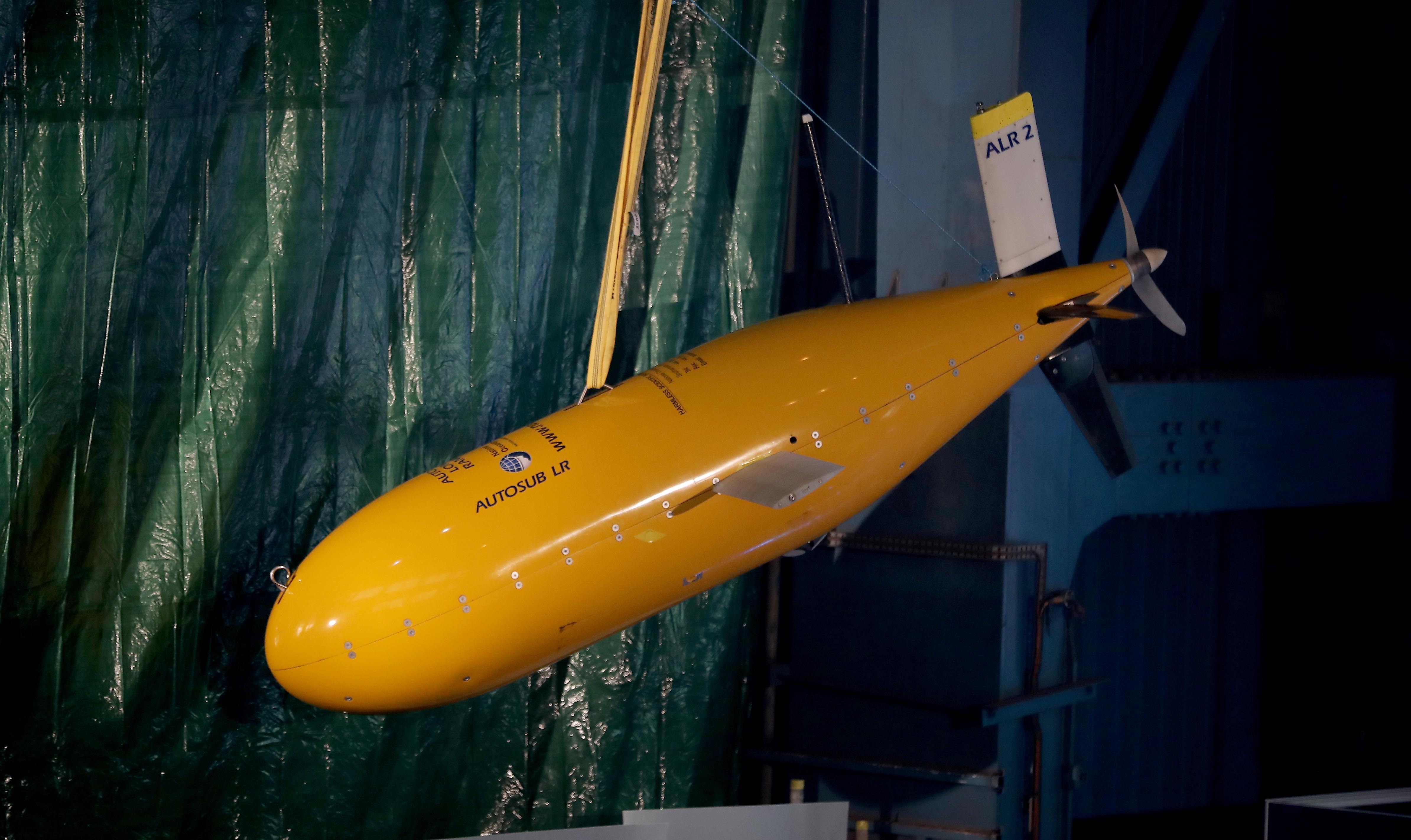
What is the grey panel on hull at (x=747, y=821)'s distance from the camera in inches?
116

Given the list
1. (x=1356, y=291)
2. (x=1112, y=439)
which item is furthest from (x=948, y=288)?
(x=1356, y=291)

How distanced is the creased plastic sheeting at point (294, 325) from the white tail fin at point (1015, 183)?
90 centimetres

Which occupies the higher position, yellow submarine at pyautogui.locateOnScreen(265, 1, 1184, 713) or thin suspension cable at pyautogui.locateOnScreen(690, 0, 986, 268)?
thin suspension cable at pyautogui.locateOnScreen(690, 0, 986, 268)

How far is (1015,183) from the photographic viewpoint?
2969mm

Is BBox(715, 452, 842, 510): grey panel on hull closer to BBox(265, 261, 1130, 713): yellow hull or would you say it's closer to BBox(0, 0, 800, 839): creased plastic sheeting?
BBox(265, 261, 1130, 713): yellow hull

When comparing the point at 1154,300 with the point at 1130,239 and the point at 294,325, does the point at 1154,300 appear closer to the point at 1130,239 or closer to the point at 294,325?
the point at 1130,239

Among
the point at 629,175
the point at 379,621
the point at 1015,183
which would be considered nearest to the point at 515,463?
the point at 379,621

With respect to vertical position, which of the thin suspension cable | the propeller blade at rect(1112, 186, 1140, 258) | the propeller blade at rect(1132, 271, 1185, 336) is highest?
the thin suspension cable

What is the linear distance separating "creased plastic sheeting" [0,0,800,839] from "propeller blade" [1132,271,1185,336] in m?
1.23

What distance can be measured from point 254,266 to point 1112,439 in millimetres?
2895

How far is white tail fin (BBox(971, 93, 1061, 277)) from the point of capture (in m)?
2.94

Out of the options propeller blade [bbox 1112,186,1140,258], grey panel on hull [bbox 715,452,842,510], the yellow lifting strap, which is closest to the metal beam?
propeller blade [bbox 1112,186,1140,258]

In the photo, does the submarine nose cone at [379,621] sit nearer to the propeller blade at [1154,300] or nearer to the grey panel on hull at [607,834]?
the grey panel on hull at [607,834]

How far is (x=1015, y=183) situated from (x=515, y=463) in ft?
5.23
